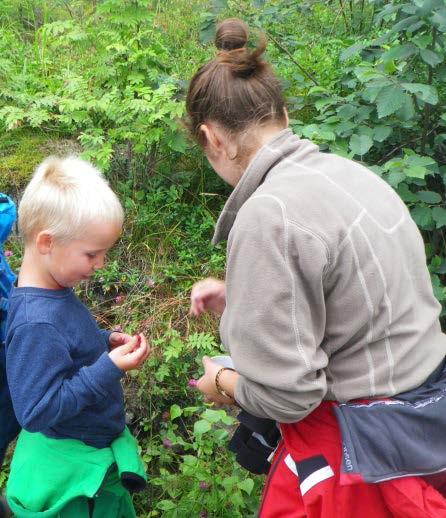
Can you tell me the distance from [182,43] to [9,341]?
452 cm

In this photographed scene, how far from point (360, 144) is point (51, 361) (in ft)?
6.03

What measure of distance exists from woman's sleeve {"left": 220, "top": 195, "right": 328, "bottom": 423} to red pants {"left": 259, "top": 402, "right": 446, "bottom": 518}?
0.43 feet

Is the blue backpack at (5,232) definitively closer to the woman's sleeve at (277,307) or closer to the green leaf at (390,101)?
the woman's sleeve at (277,307)

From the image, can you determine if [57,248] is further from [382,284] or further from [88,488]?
[382,284]

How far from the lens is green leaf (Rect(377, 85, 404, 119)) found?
104 inches

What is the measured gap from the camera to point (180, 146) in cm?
A: 371

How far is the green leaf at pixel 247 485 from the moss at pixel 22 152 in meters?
2.60

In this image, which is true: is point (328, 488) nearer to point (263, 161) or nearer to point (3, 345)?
point (263, 161)

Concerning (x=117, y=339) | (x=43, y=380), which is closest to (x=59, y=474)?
(x=43, y=380)

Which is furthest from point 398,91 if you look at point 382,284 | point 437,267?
point 382,284

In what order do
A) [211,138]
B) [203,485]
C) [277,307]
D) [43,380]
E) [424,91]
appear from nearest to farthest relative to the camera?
1. [277,307]
2. [211,138]
3. [43,380]
4. [203,485]
5. [424,91]

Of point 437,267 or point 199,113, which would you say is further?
point 437,267

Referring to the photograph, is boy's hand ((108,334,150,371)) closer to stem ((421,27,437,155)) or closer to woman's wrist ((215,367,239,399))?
woman's wrist ((215,367,239,399))

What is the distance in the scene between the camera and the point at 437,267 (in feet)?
10.1
